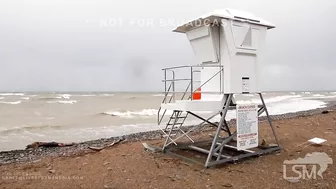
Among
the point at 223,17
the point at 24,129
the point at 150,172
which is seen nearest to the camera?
the point at 150,172

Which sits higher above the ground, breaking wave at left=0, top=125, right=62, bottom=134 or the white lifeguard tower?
the white lifeguard tower

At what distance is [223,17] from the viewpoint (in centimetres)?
723

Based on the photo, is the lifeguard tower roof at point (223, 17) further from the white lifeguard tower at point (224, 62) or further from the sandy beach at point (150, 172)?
the sandy beach at point (150, 172)

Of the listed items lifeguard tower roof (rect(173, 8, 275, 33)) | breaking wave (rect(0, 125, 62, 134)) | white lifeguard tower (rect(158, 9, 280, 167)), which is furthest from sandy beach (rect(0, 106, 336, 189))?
breaking wave (rect(0, 125, 62, 134))

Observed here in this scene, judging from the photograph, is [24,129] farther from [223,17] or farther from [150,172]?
[223,17]

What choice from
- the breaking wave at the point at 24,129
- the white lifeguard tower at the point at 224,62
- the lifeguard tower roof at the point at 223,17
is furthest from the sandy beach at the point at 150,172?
the breaking wave at the point at 24,129

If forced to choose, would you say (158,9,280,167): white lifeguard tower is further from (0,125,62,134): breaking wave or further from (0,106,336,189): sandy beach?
(0,125,62,134): breaking wave

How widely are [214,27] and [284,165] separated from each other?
3934 millimetres

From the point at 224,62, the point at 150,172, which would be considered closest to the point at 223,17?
the point at 224,62

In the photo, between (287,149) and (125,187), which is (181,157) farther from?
(287,149)

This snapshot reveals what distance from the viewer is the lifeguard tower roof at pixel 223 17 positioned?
7253 mm

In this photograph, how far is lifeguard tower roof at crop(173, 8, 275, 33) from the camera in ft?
23.8

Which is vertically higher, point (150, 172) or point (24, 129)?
point (150, 172)

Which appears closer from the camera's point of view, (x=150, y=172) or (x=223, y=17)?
(x=150, y=172)
